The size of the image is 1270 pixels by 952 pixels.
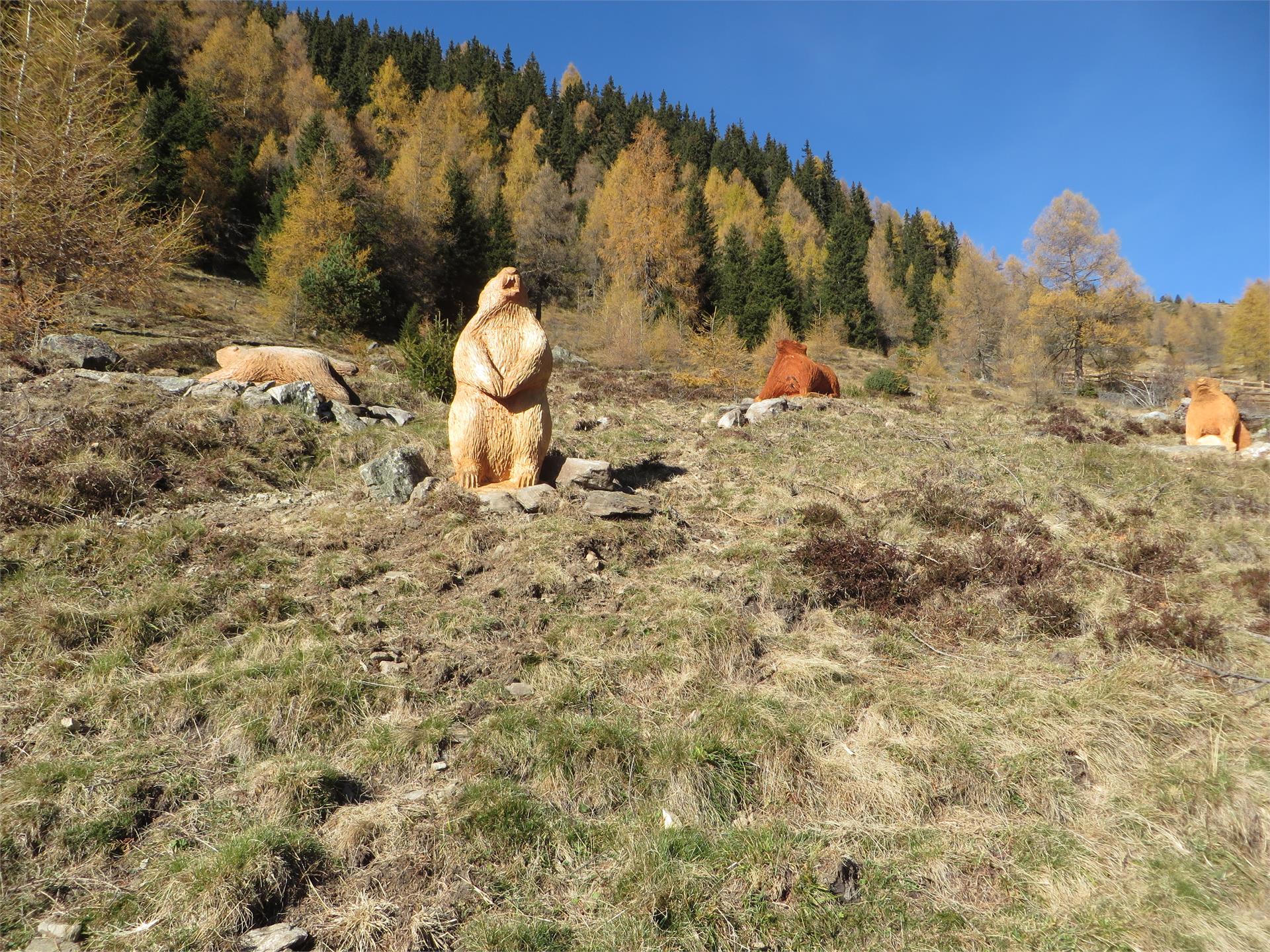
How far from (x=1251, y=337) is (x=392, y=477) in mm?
52656

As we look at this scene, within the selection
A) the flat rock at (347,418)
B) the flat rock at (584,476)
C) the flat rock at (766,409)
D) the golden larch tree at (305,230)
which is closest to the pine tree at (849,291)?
the golden larch tree at (305,230)

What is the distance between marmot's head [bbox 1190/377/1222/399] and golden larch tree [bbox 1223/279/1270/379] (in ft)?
120

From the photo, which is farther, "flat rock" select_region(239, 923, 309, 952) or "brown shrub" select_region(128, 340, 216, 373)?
"brown shrub" select_region(128, 340, 216, 373)

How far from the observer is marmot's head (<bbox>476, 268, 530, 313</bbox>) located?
702 centimetres

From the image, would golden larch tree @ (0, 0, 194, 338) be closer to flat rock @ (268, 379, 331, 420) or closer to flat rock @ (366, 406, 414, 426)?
flat rock @ (268, 379, 331, 420)

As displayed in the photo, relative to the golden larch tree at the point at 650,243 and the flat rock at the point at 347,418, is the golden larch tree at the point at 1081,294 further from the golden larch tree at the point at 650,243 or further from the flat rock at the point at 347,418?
the flat rock at the point at 347,418

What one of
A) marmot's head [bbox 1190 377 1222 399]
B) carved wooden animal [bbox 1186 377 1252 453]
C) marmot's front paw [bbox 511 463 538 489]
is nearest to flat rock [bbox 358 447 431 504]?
marmot's front paw [bbox 511 463 538 489]

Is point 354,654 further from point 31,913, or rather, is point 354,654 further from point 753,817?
point 753,817

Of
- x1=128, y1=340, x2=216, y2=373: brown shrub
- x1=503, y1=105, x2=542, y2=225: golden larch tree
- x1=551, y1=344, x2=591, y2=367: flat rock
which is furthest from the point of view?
x1=503, y1=105, x2=542, y2=225: golden larch tree

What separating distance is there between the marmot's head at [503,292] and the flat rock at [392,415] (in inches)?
162

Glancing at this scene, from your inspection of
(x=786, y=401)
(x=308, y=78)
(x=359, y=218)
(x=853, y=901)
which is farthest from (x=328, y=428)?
(x=308, y=78)

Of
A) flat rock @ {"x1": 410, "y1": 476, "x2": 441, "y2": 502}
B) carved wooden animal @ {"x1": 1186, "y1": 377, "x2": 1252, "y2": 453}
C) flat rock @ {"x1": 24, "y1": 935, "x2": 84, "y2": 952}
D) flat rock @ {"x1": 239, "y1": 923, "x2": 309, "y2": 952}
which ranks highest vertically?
carved wooden animal @ {"x1": 1186, "y1": 377, "x2": 1252, "y2": 453}

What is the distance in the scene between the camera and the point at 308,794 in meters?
3.01

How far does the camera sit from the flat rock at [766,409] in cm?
1220
